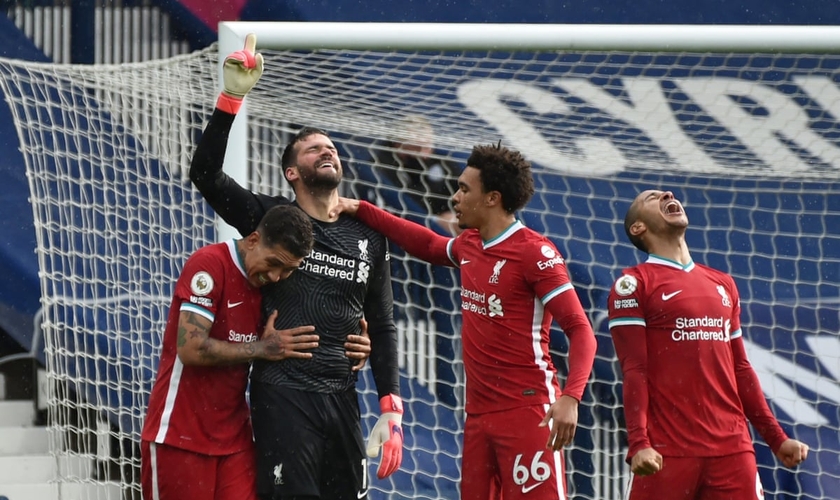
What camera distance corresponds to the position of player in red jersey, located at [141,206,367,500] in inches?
153

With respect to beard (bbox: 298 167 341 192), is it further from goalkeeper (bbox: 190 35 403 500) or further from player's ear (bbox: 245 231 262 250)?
player's ear (bbox: 245 231 262 250)

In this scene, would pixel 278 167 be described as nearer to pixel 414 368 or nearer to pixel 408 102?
pixel 408 102

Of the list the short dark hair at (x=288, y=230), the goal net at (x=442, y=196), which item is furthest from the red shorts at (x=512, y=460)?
the goal net at (x=442, y=196)

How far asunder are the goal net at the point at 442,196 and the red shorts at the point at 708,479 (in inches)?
60.6

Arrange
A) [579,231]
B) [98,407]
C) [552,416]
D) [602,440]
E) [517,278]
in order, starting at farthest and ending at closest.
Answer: [579,231]
[602,440]
[98,407]
[517,278]
[552,416]

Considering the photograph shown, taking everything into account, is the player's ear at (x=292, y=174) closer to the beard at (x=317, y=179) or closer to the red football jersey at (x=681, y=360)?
the beard at (x=317, y=179)

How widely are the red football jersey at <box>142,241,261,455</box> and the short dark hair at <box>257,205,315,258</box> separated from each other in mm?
195

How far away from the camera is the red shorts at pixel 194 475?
3.89 meters

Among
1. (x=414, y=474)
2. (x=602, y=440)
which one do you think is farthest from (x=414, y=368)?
(x=602, y=440)

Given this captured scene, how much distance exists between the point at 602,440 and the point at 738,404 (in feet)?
6.68

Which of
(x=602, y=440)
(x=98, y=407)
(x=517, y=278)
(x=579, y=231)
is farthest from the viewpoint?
(x=579, y=231)

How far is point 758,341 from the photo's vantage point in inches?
258

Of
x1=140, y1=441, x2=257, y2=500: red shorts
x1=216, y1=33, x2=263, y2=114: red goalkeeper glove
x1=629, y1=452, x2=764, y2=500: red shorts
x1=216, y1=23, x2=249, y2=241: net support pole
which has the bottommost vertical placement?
x1=140, y1=441, x2=257, y2=500: red shorts

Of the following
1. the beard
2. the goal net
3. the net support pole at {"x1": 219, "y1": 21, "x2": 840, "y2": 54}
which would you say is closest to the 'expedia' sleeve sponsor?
the beard
